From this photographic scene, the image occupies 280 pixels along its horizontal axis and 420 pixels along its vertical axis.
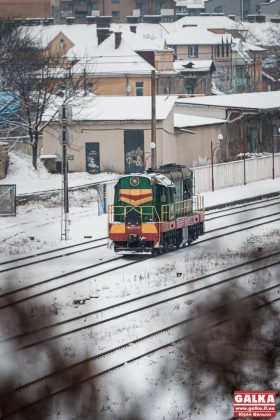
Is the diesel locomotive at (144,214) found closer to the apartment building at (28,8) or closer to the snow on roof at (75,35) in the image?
the snow on roof at (75,35)

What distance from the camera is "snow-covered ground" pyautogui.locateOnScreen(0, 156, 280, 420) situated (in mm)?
17453

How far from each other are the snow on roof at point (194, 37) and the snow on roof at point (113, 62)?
25281 millimetres

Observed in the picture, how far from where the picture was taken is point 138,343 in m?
21.4

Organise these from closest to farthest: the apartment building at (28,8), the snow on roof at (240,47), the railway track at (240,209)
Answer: the railway track at (240,209) < the snow on roof at (240,47) < the apartment building at (28,8)

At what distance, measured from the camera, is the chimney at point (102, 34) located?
3536 inches

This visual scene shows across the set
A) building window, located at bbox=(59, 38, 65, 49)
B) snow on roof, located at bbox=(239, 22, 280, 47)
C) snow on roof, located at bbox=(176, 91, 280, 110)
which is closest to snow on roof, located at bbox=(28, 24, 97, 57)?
building window, located at bbox=(59, 38, 65, 49)

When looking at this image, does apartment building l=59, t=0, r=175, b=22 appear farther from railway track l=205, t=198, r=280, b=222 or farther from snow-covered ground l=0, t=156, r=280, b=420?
railway track l=205, t=198, r=280, b=222

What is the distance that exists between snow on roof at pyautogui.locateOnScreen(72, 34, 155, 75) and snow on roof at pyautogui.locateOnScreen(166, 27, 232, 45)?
25281mm

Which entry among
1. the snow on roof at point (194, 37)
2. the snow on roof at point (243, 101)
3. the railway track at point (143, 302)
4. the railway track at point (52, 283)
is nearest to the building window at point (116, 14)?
the snow on roof at point (194, 37)

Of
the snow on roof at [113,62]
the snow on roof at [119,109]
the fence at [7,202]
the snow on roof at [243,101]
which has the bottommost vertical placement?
the fence at [7,202]

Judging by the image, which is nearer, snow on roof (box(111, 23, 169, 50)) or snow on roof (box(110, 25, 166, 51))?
snow on roof (box(110, 25, 166, 51))

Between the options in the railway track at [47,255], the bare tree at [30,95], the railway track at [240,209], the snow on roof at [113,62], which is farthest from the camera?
the snow on roof at [113,62]

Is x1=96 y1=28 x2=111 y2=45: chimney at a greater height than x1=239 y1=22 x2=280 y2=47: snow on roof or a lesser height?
lesser

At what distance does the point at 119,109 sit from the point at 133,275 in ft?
87.1
